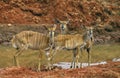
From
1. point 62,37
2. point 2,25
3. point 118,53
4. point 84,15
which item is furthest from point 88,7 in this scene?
point 62,37

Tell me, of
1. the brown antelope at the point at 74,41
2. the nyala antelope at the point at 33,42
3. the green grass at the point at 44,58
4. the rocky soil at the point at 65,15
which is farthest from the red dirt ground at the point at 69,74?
the rocky soil at the point at 65,15

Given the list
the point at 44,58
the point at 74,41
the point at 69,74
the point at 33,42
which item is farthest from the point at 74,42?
the point at 44,58

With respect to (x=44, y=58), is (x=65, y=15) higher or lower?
higher

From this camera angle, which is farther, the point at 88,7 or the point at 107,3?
the point at 107,3

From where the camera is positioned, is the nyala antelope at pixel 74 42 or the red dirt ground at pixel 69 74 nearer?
the red dirt ground at pixel 69 74

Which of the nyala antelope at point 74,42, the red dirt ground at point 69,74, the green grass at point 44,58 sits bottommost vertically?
the green grass at point 44,58

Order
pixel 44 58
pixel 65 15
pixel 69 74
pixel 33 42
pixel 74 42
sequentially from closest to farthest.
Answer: pixel 69 74, pixel 33 42, pixel 74 42, pixel 44 58, pixel 65 15

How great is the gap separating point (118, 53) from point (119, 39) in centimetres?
708

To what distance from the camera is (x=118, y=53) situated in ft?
97.0

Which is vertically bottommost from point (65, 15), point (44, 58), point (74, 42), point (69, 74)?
point (44, 58)

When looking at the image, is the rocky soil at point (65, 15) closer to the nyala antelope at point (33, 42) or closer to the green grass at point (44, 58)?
the green grass at point (44, 58)

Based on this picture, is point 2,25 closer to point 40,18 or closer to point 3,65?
point 40,18

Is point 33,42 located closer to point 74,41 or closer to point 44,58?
point 74,41

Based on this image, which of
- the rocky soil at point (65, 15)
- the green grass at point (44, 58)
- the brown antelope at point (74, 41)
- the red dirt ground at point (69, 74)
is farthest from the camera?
the rocky soil at point (65, 15)
